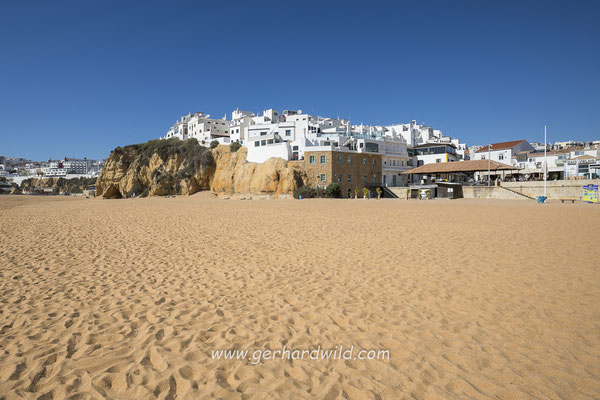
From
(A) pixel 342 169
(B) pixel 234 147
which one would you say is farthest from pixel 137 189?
(A) pixel 342 169

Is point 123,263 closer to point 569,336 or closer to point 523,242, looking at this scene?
point 569,336

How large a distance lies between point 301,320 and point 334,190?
42205 mm

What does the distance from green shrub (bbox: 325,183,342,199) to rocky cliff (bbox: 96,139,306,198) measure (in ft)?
16.7

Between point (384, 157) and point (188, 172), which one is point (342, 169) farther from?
point (188, 172)

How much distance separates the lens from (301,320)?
484 cm

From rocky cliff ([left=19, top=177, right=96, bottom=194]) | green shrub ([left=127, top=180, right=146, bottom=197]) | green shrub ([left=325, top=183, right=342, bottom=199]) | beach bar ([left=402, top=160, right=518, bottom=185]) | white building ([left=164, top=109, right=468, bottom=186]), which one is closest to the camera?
beach bar ([left=402, top=160, right=518, bottom=185])

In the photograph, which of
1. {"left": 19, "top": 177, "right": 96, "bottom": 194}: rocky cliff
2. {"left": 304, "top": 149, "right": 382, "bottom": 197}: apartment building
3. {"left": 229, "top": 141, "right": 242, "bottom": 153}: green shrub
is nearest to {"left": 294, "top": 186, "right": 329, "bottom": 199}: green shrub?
{"left": 304, "top": 149, "right": 382, "bottom": 197}: apartment building

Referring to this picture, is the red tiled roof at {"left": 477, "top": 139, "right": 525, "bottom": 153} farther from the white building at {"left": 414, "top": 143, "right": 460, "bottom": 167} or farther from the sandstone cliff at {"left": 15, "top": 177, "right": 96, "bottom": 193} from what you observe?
the sandstone cliff at {"left": 15, "top": 177, "right": 96, "bottom": 193}

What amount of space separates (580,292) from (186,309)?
738 cm

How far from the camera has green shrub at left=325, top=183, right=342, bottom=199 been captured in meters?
46.0

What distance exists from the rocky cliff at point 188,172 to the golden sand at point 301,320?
3877cm

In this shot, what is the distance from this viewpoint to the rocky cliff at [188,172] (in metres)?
48.6

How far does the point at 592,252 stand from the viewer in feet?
30.4

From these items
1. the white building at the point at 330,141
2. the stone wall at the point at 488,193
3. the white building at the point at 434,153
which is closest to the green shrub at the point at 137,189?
the white building at the point at 330,141
